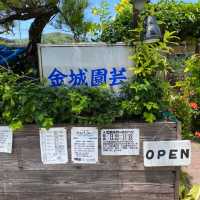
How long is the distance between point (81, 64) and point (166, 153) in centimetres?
111

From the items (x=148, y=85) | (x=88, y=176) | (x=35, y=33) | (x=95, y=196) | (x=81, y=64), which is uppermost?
(x=35, y=33)

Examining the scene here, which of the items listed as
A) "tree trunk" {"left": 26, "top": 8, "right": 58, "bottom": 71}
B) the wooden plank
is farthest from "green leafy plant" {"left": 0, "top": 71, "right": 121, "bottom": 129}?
"tree trunk" {"left": 26, "top": 8, "right": 58, "bottom": 71}

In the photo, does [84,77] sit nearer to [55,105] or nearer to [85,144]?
[55,105]

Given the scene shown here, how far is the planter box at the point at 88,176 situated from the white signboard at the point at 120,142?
37 mm

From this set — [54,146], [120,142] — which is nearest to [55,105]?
Answer: [54,146]

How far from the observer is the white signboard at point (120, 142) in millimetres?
3471

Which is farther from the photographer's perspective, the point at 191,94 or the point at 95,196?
the point at 191,94

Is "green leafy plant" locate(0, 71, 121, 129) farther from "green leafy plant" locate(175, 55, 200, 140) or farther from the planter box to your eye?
"green leafy plant" locate(175, 55, 200, 140)

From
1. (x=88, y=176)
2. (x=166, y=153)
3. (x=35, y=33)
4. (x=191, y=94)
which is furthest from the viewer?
(x=191, y=94)

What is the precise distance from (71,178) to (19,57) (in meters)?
3.48

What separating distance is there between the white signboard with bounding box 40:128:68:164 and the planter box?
50 millimetres

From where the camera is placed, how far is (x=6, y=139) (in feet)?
11.8

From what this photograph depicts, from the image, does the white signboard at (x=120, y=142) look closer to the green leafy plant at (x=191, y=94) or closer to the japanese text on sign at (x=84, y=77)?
the japanese text on sign at (x=84, y=77)

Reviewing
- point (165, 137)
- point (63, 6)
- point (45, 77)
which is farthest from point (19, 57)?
point (165, 137)
